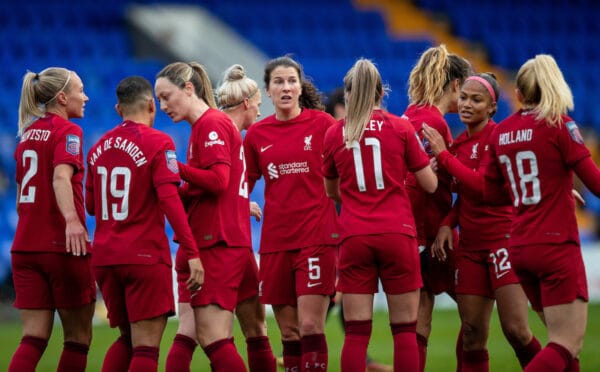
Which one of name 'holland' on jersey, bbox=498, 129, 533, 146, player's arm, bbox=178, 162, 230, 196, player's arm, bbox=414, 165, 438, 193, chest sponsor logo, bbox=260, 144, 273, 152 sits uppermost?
chest sponsor logo, bbox=260, 144, 273, 152

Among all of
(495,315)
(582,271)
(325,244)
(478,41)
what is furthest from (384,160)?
(478,41)

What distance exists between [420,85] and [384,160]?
1112 millimetres

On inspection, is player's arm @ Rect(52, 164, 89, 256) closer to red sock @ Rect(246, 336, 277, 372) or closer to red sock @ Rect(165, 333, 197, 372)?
red sock @ Rect(165, 333, 197, 372)

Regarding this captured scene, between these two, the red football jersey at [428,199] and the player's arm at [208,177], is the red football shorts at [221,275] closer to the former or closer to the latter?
the player's arm at [208,177]

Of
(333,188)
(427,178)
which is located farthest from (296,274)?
(427,178)

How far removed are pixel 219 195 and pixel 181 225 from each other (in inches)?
18.4

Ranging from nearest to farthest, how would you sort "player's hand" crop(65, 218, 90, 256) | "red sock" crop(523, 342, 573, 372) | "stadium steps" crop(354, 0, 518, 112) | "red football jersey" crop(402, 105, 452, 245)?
"red sock" crop(523, 342, 573, 372)
"player's hand" crop(65, 218, 90, 256)
"red football jersey" crop(402, 105, 452, 245)
"stadium steps" crop(354, 0, 518, 112)

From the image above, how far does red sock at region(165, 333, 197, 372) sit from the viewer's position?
6727mm

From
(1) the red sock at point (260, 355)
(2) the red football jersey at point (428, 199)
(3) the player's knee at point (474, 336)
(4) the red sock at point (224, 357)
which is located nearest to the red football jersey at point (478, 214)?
(2) the red football jersey at point (428, 199)

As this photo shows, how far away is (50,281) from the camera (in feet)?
22.0

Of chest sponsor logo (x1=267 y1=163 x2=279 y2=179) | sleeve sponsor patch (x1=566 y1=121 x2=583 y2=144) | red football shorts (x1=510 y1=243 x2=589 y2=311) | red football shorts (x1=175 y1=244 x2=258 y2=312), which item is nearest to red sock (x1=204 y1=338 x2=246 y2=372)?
red football shorts (x1=175 y1=244 x2=258 y2=312)

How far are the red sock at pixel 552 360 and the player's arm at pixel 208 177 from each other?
2.15 m

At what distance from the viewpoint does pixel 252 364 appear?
700 cm

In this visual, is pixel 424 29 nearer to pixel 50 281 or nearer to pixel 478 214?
pixel 478 214
